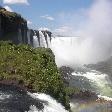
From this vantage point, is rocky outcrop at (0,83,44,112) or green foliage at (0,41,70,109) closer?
rocky outcrop at (0,83,44,112)

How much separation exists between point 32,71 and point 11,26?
51.4m

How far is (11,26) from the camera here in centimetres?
9294

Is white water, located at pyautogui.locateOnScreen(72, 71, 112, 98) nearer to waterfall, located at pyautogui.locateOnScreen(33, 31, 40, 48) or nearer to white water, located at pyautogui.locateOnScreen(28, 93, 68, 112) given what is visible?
waterfall, located at pyautogui.locateOnScreen(33, 31, 40, 48)

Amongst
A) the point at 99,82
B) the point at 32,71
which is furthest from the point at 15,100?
the point at 99,82

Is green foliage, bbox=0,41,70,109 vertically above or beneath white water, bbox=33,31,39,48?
beneath

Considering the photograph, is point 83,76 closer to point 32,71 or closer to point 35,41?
point 35,41

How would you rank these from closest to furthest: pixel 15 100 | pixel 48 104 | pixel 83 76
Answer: pixel 15 100 → pixel 48 104 → pixel 83 76

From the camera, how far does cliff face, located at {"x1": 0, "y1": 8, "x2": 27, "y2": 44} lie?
8594 centimetres

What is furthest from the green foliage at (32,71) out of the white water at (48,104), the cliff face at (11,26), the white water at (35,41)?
the white water at (35,41)

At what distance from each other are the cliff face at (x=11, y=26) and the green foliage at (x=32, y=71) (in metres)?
38.0

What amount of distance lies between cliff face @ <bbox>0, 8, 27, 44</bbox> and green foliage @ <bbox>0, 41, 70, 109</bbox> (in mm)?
38024

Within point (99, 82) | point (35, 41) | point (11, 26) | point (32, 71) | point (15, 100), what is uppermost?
point (11, 26)

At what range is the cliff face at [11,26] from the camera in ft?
282

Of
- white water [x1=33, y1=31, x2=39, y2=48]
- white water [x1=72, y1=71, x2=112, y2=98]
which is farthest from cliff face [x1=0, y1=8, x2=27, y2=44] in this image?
white water [x1=72, y1=71, x2=112, y2=98]
